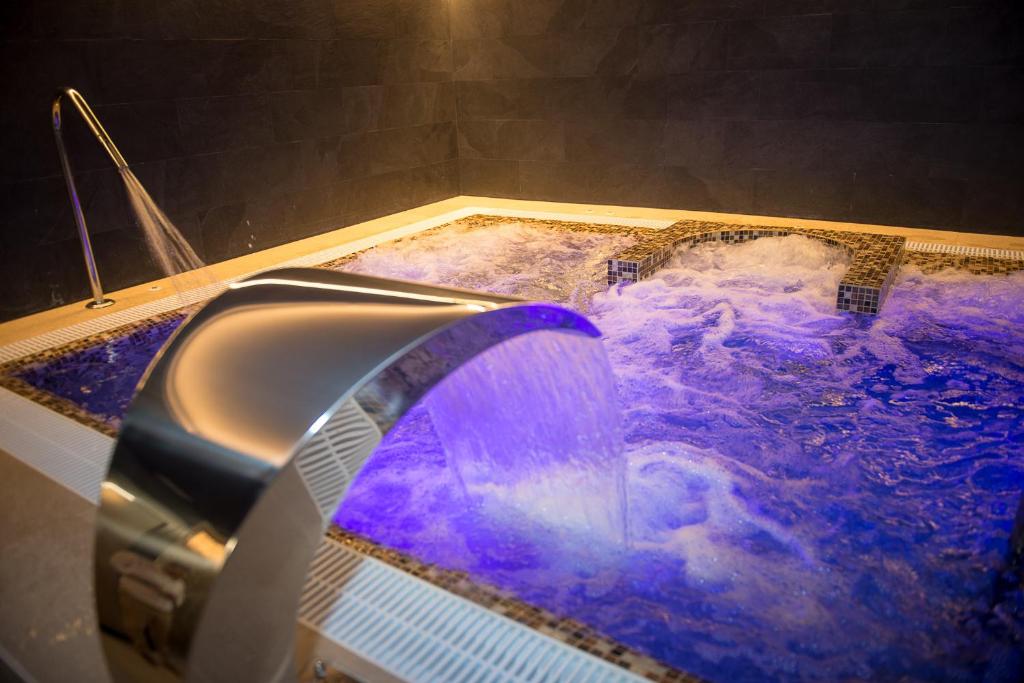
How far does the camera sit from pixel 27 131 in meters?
3.79

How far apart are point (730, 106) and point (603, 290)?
7.41 ft

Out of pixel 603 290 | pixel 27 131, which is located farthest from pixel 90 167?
pixel 603 290

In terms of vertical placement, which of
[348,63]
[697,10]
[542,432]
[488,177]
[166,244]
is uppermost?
[697,10]

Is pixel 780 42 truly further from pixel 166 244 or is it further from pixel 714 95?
pixel 166 244

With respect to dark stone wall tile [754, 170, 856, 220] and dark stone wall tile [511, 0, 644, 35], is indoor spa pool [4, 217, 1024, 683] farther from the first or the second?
dark stone wall tile [511, 0, 644, 35]

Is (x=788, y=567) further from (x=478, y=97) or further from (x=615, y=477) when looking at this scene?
(x=478, y=97)

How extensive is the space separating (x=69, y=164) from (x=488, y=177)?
3.78 metres

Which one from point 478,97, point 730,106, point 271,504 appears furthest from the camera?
point 478,97

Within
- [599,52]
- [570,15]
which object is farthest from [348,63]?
[599,52]

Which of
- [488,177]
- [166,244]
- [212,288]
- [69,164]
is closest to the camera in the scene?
[69,164]

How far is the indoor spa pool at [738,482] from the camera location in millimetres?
1786

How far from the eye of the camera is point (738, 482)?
2.42m

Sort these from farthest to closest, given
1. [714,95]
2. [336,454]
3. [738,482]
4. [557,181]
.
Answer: [557,181] < [714,95] < [738,482] < [336,454]

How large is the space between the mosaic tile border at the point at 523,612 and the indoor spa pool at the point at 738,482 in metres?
0.07
